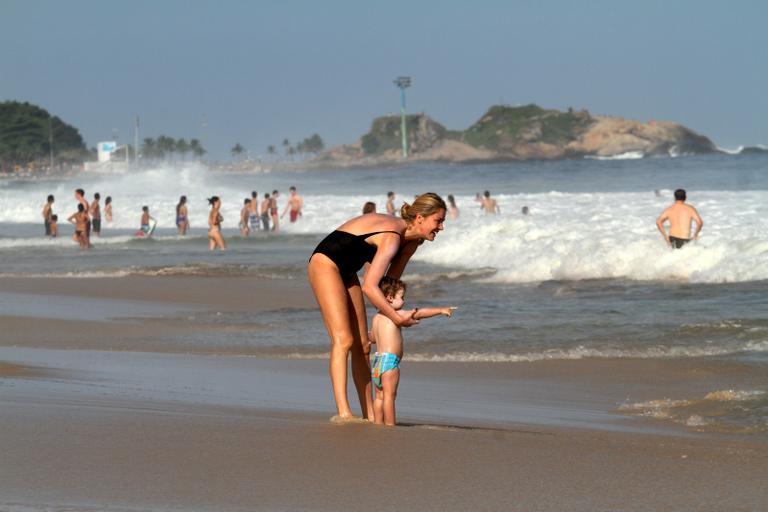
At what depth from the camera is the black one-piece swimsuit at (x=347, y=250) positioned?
243 inches

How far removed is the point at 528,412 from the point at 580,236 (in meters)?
15.9

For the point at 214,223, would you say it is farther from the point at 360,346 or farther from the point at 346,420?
the point at 346,420

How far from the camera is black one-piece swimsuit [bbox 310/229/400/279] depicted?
20.2 feet

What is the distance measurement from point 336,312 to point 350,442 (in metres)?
0.87

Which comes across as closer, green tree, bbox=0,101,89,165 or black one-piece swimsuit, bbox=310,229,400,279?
black one-piece swimsuit, bbox=310,229,400,279

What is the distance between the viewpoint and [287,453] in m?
5.31

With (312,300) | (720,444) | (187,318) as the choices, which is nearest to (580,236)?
(312,300)

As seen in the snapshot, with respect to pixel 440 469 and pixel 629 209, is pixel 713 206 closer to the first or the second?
pixel 629 209

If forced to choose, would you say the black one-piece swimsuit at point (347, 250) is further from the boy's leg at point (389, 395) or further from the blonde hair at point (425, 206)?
the boy's leg at point (389, 395)

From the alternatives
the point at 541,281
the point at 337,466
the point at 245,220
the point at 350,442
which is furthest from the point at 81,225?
the point at 337,466

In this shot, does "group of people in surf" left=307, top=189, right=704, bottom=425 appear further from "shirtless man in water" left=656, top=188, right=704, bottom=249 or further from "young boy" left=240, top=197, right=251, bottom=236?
"young boy" left=240, top=197, right=251, bottom=236

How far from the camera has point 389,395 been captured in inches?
249

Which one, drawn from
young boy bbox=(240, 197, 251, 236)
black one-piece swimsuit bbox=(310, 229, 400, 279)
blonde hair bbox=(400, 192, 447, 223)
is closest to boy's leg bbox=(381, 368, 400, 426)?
black one-piece swimsuit bbox=(310, 229, 400, 279)

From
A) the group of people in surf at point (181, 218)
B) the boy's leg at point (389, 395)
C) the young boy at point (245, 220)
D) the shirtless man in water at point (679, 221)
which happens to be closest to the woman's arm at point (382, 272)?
the boy's leg at point (389, 395)
